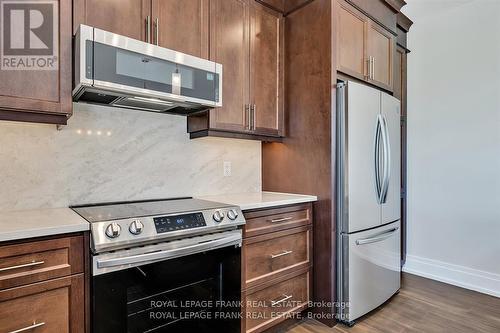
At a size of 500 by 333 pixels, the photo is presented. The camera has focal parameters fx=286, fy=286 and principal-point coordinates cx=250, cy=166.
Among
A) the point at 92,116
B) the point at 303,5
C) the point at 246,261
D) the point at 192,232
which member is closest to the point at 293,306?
the point at 246,261

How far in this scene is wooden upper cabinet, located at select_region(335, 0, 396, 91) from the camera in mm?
2227

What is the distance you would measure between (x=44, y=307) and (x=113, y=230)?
0.39 metres

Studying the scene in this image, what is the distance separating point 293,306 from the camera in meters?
2.12

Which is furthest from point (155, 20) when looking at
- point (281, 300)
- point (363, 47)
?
point (281, 300)

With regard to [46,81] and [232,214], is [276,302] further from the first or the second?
[46,81]

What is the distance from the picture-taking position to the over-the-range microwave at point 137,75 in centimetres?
137

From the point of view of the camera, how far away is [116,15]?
159 centimetres

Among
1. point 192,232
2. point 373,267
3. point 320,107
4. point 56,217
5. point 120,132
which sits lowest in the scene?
point 373,267

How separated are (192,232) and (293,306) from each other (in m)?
1.12

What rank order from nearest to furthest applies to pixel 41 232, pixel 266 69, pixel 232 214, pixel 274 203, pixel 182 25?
pixel 41 232 < pixel 232 214 < pixel 182 25 < pixel 274 203 < pixel 266 69

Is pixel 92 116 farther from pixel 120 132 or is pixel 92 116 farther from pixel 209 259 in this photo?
pixel 209 259

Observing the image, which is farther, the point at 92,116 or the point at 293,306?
the point at 293,306

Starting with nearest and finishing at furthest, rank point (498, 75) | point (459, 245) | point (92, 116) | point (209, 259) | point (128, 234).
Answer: point (128, 234)
point (209, 259)
point (92, 116)
point (498, 75)
point (459, 245)
